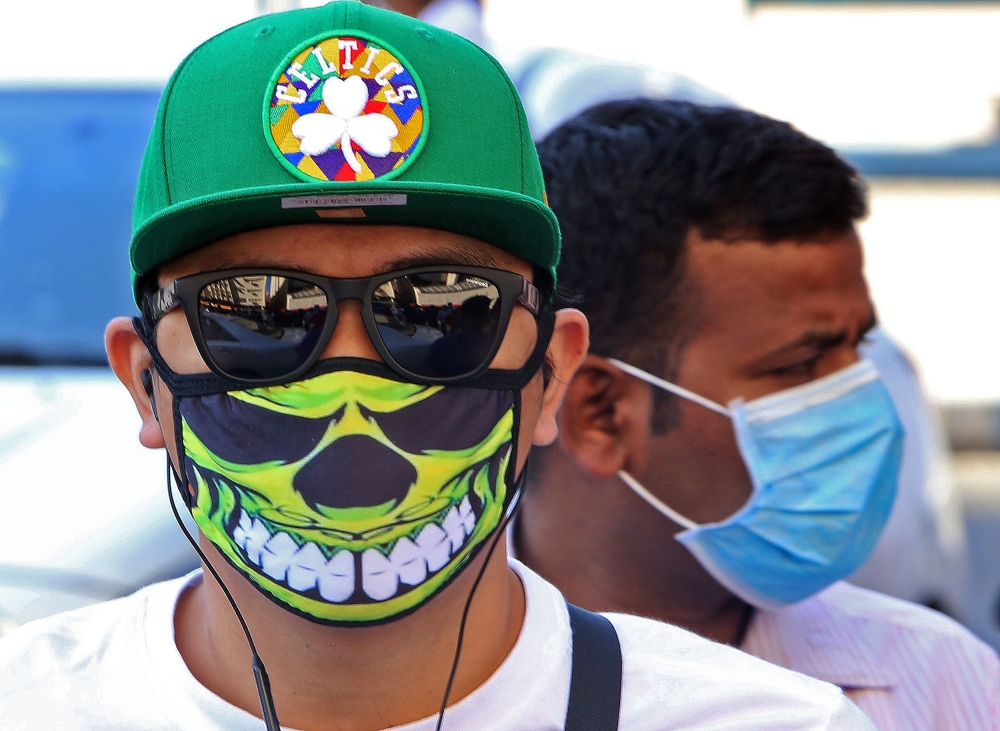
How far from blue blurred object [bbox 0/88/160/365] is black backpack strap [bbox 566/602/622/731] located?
231cm

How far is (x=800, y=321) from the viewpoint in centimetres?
306

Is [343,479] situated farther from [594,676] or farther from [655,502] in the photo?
[655,502]

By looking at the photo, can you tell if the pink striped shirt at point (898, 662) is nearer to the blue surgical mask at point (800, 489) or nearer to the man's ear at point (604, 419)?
the blue surgical mask at point (800, 489)

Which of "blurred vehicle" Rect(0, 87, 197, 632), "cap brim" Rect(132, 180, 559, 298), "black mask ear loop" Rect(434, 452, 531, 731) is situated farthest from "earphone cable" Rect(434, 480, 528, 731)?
"blurred vehicle" Rect(0, 87, 197, 632)

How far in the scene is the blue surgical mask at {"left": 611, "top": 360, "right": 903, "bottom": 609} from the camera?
121 inches

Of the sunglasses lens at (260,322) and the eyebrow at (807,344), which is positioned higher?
the sunglasses lens at (260,322)

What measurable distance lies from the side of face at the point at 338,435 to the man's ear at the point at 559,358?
0.67 feet

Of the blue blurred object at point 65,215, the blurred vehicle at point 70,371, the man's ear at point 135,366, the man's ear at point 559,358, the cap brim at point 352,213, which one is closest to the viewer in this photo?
the cap brim at point 352,213

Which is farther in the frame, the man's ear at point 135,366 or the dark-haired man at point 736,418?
the dark-haired man at point 736,418

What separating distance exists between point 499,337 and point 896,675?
145 cm

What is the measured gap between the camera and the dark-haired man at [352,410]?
1946 millimetres

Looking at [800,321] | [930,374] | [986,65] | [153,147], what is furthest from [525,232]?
[986,65]

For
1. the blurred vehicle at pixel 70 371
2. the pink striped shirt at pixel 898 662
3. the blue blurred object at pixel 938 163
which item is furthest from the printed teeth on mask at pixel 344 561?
the blue blurred object at pixel 938 163

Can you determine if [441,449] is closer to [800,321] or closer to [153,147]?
[153,147]
